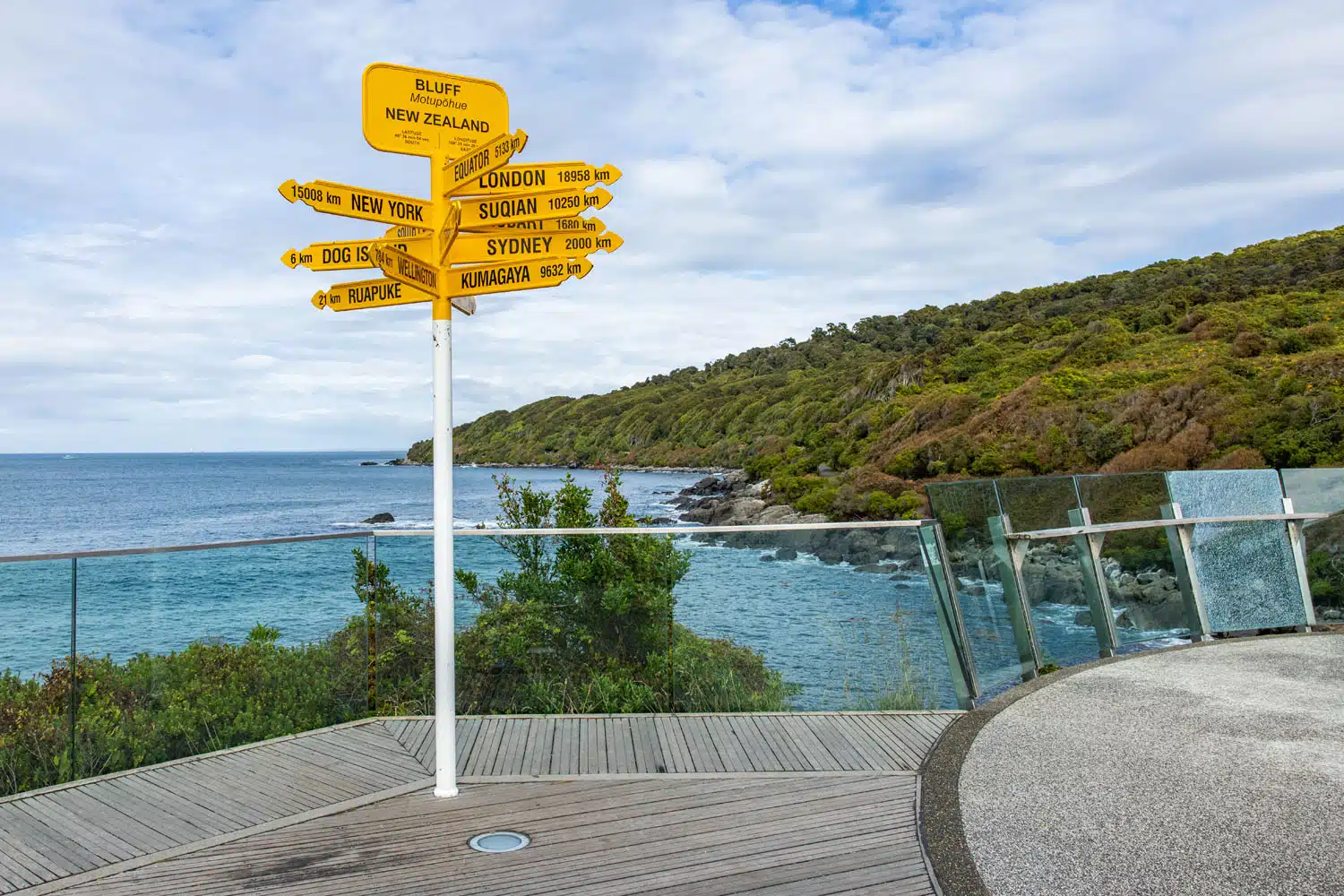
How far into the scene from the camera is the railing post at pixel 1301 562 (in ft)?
24.0

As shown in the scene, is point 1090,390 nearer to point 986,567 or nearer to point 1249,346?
point 1249,346

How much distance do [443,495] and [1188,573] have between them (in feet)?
19.0

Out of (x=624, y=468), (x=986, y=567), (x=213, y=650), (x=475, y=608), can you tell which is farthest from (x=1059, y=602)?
(x=624, y=468)

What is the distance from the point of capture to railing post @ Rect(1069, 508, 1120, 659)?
6.32 m

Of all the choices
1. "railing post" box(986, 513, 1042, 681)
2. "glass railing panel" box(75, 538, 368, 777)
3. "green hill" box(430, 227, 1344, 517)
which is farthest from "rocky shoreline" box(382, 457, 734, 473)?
"glass railing panel" box(75, 538, 368, 777)

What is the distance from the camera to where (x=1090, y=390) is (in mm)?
30250

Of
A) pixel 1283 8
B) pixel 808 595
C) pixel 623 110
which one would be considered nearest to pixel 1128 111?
Result: pixel 1283 8

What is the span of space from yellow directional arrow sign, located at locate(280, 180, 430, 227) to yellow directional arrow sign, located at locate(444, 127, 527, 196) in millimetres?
163

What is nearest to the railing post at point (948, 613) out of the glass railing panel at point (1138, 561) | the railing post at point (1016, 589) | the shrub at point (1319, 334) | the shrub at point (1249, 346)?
the railing post at point (1016, 589)

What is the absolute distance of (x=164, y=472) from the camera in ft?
337

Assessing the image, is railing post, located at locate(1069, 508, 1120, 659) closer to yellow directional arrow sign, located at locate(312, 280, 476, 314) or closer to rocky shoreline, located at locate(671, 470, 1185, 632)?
rocky shoreline, located at locate(671, 470, 1185, 632)

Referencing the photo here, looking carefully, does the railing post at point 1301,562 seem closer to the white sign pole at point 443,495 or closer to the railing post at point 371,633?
the white sign pole at point 443,495

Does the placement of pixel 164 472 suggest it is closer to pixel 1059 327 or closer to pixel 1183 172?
pixel 1059 327

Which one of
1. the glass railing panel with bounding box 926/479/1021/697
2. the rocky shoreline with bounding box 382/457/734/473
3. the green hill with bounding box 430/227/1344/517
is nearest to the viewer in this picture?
the glass railing panel with bounding box 926/479/1021/697
